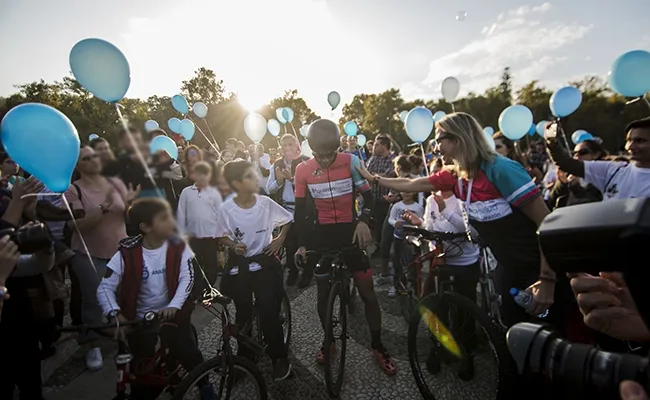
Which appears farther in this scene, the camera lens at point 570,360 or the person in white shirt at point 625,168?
the person in white shirt at point 625,168

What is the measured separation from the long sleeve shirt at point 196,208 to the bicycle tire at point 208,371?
1531 mm

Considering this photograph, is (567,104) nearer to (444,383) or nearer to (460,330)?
(460,330)

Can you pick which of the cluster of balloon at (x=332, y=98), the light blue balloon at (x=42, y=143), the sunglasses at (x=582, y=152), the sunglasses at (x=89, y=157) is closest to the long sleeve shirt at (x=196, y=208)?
the sunglasses at (x=89, y=157)

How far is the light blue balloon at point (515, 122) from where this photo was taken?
4.86m

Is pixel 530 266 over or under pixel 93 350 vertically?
under

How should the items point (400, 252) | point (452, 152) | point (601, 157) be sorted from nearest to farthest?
point (452, 152)
point (601, 157)
point (400, 252)

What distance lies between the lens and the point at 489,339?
7.52ft

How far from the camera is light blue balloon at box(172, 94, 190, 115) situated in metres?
1.19

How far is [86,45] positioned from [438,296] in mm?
2721

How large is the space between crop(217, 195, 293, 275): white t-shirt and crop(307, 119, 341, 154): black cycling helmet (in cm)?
66

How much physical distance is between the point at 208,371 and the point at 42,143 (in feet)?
5.38

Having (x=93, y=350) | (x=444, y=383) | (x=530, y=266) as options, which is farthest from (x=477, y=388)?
(x=93, y=350)

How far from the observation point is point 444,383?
2.73 metres

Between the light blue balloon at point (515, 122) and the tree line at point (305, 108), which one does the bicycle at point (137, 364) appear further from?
the light blue balloon at point (515, 122)
